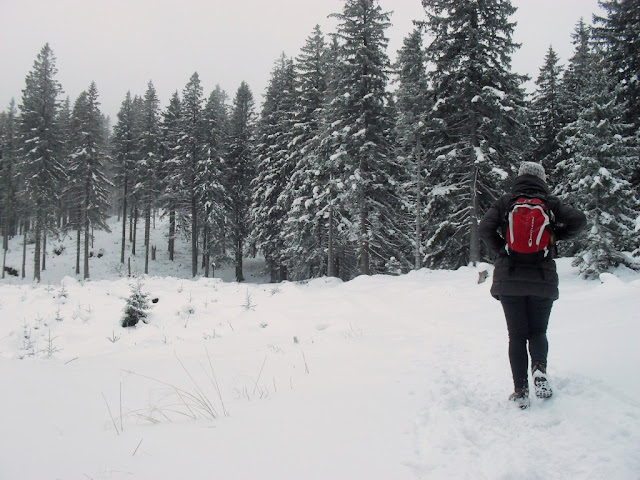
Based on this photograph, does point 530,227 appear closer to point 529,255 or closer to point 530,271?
point 529,255

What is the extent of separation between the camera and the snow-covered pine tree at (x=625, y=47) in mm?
16609

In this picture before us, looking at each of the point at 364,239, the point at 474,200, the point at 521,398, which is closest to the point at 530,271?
the point at 521,398

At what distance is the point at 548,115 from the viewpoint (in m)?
23.8

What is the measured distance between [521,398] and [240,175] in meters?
31.5

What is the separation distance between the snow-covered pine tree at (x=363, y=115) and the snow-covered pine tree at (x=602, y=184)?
9.08m

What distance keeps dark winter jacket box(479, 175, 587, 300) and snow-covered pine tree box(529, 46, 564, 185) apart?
22208 mm

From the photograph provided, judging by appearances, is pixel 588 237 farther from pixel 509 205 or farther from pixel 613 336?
pixel 509 205

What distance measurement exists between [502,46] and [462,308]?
13.7 metres

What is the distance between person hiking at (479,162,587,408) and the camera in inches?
133

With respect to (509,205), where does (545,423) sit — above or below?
below

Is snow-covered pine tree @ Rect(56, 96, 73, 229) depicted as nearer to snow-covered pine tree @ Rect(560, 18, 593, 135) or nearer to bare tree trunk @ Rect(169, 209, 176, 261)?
bare tree trunk @ Rect(169, 209, 176, 261)

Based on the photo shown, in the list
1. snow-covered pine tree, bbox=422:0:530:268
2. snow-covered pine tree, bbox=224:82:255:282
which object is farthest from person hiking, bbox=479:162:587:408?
snow-covered pine tree, bbox=224:82:255:282

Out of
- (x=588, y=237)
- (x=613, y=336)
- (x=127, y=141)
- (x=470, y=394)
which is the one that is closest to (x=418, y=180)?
(x=588, y=237)

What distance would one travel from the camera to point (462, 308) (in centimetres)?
894
